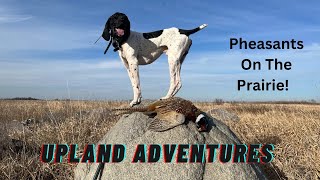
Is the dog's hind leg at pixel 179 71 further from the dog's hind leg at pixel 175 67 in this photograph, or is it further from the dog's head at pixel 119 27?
the dog's head at pixel 119 27

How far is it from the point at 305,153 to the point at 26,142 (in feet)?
17.3

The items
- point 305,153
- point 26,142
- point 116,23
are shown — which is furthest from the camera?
point 26,142

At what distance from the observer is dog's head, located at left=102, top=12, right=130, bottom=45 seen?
5.48 m

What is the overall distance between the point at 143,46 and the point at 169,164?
2.21 m

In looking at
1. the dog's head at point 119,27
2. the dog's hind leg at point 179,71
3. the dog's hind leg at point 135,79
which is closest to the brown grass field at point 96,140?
the dog's hind leg at point 135,79

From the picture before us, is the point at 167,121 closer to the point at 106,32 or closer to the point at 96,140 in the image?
the point at 106,32

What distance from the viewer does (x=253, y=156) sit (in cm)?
475

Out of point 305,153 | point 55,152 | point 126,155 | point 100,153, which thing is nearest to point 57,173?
point 55,152

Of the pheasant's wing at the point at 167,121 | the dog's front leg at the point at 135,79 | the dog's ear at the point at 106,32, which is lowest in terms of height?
the pheasant's wing at the point at 167,121

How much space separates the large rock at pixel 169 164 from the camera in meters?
4.06

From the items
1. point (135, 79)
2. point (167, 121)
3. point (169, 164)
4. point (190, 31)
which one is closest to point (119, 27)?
point (135, 79)

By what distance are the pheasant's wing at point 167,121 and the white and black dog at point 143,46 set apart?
982 millimetres

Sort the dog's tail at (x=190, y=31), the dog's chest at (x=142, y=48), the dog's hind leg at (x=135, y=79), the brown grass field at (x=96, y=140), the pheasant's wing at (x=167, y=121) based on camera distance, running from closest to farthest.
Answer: the pheasant's wing at (x=167, y=121) < the dog's hind leg at (x=135, y=79) < the dog's chest at (x=142, y=48) < the dog's tail at (x=190, y=31) < the brown grass field at (x=96, y=140)

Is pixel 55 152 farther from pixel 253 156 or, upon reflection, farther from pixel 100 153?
pixel 253 156
